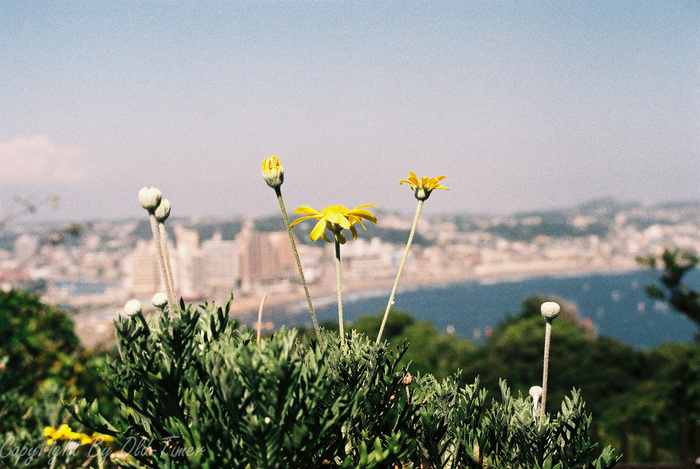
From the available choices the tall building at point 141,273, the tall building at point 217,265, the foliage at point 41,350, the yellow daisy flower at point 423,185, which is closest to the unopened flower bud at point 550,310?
the yellow daisy flower at point 423,185

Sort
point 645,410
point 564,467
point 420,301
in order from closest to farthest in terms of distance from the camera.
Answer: point 564,467, point 645,410, point 420,301

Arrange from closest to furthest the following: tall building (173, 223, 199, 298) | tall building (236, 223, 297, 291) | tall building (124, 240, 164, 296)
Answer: tall building (173, 223, 199, 298) < tall building (236, 223, 297, 291) < tall building (124, 240, 164, 296)

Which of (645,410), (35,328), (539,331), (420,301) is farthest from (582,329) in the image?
(420,301)

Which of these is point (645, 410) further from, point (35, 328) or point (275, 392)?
point (275, 392)

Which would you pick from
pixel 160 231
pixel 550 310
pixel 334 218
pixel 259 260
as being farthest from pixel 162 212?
pixel 259 260

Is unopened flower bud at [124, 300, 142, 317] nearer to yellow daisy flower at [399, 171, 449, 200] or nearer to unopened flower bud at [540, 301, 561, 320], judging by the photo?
yellow daisy flower at [399, 171, 449, 200]

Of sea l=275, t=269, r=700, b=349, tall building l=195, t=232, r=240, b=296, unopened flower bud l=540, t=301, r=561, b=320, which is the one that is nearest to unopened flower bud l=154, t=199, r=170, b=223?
unopened flower bud l=540, t=301, r=561, b=320

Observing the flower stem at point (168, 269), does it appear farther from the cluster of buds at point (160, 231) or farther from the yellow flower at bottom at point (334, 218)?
the yellow flower at bottom at point (334, 218)
